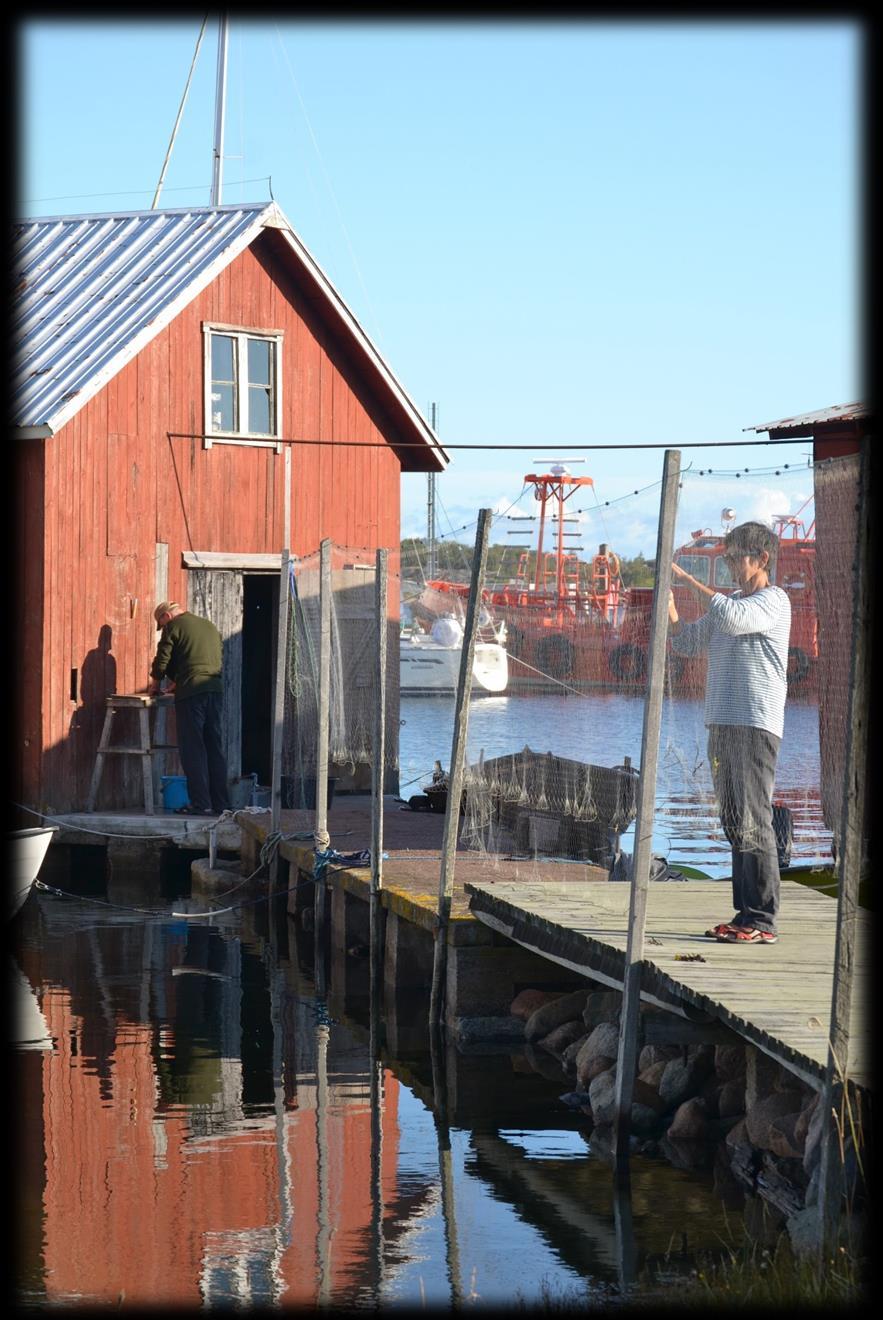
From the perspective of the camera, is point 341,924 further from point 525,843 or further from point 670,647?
point 670,647

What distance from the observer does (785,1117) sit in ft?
26.1

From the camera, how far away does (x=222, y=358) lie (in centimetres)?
1981

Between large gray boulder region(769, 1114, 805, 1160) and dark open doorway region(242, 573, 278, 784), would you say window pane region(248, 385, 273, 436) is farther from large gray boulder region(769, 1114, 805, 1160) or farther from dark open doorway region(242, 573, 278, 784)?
large gray boulder region(769, 1114, 805, 1160)

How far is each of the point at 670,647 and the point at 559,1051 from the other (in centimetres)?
310

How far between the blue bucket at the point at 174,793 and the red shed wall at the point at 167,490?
1.45 ft

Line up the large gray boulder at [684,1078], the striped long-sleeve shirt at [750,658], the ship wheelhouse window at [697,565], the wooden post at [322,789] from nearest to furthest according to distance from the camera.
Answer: the striped long-sleeve shirt at [750,658], the ship wheelhouse window at [697,565], the large gray boulder at [684,1078], the wooden post at [322,789]

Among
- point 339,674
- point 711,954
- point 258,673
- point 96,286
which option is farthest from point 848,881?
point 258,673

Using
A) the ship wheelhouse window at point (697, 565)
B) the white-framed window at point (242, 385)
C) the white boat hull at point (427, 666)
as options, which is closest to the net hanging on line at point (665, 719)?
the ship wheelhouse window at point (697, 565)

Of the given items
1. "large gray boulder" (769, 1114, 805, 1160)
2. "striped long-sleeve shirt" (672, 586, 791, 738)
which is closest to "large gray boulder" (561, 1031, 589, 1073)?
"large gray boulder" (769, 1114, 805, 1160)

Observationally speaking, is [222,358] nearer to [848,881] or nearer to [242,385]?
[242,385]

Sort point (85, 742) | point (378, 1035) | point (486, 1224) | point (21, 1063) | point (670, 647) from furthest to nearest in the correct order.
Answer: point (85, 742), point (378, 1035), point (21, 1063), point (670, 647), point (486, 1224)

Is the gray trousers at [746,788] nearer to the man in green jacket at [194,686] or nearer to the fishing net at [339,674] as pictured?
the fishing net at [339,674]

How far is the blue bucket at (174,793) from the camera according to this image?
60.9 ft

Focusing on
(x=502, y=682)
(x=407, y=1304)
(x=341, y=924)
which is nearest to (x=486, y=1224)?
(x=407, y=1304)
